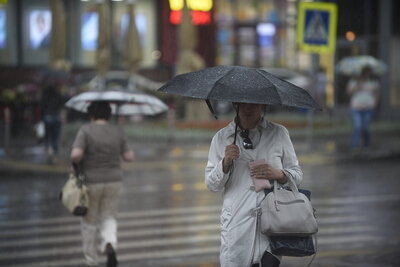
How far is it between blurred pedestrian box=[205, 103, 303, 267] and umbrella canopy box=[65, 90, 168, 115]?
3252mm

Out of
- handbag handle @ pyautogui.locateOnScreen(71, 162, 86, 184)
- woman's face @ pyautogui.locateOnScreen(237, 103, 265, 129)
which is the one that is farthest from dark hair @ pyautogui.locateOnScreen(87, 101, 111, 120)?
woman's face @ pyautogui.locateOnScreen(237, 103, 265, 129)

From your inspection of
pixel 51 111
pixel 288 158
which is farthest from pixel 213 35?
pixel 288 158

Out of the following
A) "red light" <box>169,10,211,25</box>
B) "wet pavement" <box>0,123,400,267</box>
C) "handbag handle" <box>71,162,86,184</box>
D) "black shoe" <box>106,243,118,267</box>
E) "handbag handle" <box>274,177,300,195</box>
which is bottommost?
"wet pavement" <box>0,123,400,267</box>

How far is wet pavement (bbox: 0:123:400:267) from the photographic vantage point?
33.1 ft

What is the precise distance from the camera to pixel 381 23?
1382 inches

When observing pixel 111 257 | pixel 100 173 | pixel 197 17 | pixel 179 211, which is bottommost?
pixel 179 211

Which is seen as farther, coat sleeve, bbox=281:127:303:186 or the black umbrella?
coat sleeve, bbox=281:127:303:186

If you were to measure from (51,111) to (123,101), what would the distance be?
36.4 ft

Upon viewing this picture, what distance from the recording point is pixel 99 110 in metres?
9.40

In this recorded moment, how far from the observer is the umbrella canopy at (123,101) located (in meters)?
9.30

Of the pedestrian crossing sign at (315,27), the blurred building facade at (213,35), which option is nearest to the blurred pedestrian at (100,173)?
the pedestrian crossing sign at (315,27)

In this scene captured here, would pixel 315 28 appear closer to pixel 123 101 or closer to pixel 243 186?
pixel 123 101

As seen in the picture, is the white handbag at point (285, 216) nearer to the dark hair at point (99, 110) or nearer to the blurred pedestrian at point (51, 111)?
the dark hair at point (99, 110)

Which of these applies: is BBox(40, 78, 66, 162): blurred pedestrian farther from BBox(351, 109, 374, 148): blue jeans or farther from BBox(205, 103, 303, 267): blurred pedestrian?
BBox(205, 103, 303, 267): blurred pedestrian
